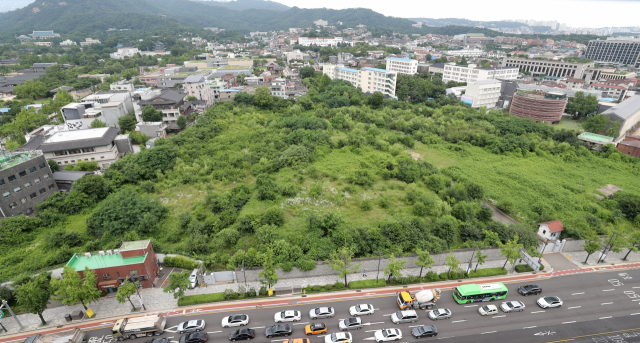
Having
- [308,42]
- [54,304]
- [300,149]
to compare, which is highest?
[308,42]

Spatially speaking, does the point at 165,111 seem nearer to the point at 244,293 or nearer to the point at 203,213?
the point at 203,213

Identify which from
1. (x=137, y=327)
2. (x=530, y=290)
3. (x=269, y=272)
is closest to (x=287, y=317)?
(x=269, y=272)

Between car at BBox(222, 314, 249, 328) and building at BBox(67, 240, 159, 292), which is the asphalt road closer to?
A: car at BBox(222, 314, 249, 328)

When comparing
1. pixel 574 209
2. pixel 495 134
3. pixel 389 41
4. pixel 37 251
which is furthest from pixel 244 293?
pixel 389 41

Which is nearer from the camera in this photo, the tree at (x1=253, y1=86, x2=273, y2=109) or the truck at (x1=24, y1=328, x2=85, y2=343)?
the truck at (x1=24, y1=328, x2=85, y2=343)

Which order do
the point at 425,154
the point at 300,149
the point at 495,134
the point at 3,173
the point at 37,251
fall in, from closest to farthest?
the point at 37,251
the point at 3,173
the point at 300,149
the point at 425,154
the point at 495,134

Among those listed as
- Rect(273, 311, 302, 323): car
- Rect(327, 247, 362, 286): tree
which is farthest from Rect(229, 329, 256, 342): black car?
Rect(327, 247, 362, 286): tree
